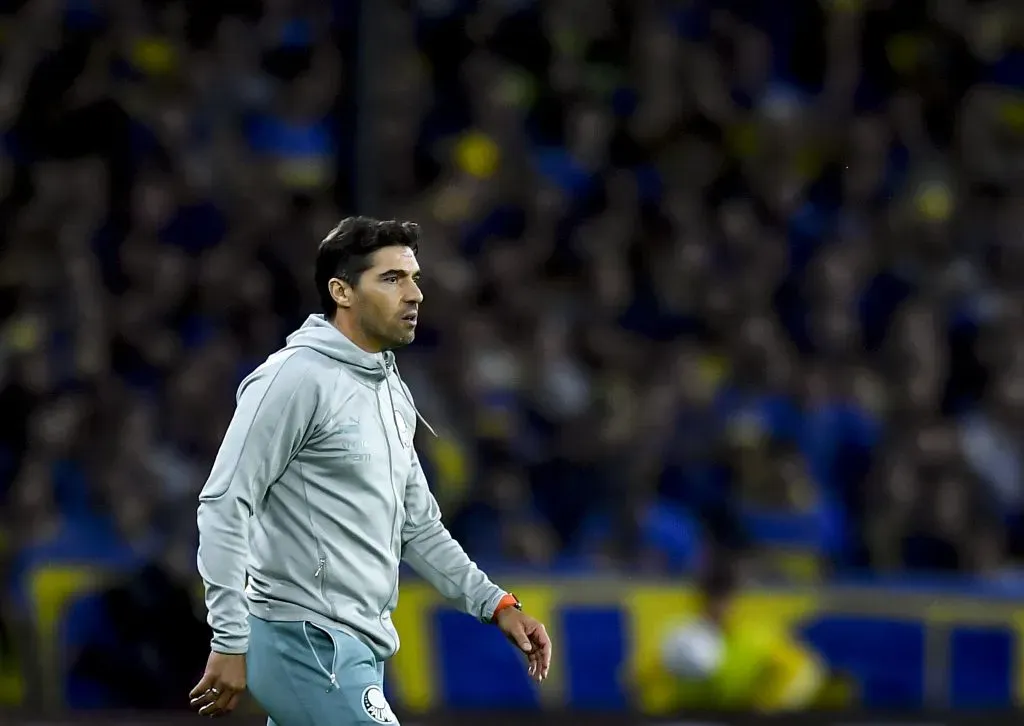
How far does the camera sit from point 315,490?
3.96m

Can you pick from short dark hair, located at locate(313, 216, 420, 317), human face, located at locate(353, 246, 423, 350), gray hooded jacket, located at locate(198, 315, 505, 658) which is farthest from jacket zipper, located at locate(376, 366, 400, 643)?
short dark hair, located at locate(313, 216, 420, 317)

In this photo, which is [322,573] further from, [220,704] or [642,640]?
[642,640]

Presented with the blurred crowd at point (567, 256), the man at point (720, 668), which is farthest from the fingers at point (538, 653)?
the blurred crowd at point (567, 256)

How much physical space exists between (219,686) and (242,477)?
1.41 feet

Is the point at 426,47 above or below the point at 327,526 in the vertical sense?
above

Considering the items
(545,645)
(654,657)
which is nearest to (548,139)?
(654,657)

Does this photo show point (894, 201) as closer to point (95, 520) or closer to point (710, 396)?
point (710, 396)

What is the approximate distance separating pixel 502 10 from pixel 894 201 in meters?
2.53

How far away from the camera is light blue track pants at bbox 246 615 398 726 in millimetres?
3926

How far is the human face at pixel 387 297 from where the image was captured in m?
4.02

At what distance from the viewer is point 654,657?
8.07 metres

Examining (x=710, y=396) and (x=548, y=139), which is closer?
(x=710, y=396)

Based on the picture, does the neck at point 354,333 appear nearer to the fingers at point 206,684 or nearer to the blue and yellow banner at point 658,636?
the fingers at point 206,684

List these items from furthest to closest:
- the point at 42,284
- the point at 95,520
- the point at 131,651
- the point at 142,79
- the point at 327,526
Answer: the point at 142,79
the point at 42,284
the point at 95,520
the point at 131,651
the point at 327,526
